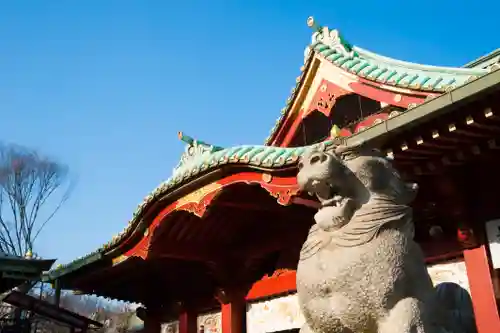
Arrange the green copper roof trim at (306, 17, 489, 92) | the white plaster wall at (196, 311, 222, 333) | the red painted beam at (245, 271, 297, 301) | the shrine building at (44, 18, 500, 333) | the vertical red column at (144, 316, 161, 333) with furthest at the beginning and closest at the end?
1. the vertical red column at (144, 316, 161, 333)
2. the white plaster wall at (196, 311, 222, 333)
3. the red painted beam at (245, 271, 297, 301)
4. the green copper roof trim at (306, 17, 489, 92)
5. the shrine building at (44, 18, 500, 333)

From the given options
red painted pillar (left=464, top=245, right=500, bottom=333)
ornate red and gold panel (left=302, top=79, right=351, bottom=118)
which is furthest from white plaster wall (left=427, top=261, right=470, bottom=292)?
ornate red and gold panel (left=302, top=79, right=351, bottom=118)

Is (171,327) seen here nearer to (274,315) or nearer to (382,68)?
(274,315)

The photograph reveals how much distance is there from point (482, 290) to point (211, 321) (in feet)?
15.7

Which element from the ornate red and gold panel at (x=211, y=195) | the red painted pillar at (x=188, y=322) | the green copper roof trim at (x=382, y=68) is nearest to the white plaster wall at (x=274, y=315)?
the red painted pillar at (x=188, y=322)

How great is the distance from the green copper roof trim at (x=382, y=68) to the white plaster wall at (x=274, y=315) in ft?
10.5

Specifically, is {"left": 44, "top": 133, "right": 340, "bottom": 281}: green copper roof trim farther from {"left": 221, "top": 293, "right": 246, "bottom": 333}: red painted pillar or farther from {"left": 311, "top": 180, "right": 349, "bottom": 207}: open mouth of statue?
{"left": 221, "top": 293, "right": 246, "bottom": 333}: red painted pillar

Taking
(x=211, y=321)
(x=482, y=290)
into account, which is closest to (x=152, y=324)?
(x=211, y=321)

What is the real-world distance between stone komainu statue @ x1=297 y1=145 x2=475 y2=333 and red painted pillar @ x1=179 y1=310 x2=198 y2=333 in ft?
21.6

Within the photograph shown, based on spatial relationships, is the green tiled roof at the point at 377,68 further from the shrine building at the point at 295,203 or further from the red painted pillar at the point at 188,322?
the red painted pillar at the point at 188,322

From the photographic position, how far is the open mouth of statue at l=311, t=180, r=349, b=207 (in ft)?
Answer: 9.68

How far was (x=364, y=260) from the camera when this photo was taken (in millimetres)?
2748

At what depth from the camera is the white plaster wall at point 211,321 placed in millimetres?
8688

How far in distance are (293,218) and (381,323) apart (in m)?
4.59

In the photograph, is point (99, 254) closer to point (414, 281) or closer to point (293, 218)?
point (293, 218)
